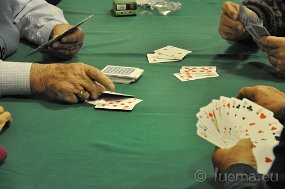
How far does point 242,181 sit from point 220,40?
1299mm

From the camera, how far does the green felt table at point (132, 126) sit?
1.07m

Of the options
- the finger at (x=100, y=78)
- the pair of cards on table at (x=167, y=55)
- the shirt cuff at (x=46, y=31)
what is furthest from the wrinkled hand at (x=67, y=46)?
the finger at (x=100, y=78)

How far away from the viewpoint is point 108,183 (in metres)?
1.04

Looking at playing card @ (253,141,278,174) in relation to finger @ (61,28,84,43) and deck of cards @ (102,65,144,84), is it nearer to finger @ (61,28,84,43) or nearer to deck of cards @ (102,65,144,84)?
deck of cards @ (102,65,144,84)

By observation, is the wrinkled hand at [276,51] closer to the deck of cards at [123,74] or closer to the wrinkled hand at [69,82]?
the deck of cards at [123,74]

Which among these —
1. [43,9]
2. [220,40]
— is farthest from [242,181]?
[43,9]

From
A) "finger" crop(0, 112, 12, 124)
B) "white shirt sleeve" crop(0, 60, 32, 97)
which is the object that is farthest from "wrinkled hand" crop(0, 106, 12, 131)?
"white shirt sleeve" crop(0, 60, 32, 97)

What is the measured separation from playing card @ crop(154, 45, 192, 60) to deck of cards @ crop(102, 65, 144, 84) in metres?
0.23

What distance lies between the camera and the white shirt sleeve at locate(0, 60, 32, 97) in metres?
1.51

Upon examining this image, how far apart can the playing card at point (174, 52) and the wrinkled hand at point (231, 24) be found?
0.21m

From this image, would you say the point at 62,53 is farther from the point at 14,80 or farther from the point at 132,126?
the point at 132,126

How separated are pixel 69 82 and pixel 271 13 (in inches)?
42.6

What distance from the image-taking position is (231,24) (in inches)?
76.9

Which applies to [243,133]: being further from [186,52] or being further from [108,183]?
[186,52]
